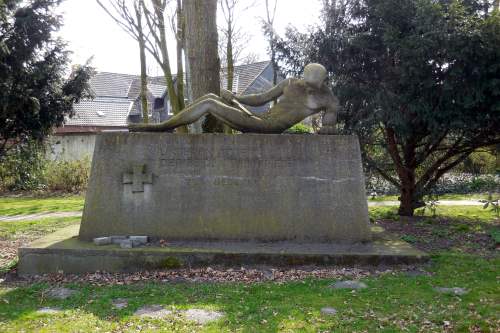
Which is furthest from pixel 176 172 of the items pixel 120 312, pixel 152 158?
pixel 120 312

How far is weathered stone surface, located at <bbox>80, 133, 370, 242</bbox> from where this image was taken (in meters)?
6.89

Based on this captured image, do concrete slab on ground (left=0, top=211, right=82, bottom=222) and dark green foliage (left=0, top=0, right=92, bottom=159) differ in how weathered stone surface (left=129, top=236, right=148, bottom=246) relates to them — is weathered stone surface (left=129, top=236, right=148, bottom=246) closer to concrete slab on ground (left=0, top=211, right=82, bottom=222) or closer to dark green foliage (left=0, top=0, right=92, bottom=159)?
Answer: dark green foliage (left=0, top=0, right=92, bottom=159)

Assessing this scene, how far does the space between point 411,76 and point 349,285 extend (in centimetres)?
501

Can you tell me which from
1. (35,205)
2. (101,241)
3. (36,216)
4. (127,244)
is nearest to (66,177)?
(35,205)

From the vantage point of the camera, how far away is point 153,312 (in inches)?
190

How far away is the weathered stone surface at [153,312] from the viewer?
15.5 ft

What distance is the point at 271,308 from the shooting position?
4875 mm

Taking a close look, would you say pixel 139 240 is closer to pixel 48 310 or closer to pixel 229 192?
pixel 229 192

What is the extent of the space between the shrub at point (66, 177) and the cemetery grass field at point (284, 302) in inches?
487

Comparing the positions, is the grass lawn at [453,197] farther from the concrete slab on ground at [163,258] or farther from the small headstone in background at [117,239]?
the small headstone in background at [117,239]

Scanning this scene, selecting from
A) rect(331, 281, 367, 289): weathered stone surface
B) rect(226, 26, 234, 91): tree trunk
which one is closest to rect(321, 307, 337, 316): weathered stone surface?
rect(331, 281, 367, 289): weathered stone surface

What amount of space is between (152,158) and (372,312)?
3748mm

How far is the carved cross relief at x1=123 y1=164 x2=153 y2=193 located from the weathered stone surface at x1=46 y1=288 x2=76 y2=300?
1734 millimetres

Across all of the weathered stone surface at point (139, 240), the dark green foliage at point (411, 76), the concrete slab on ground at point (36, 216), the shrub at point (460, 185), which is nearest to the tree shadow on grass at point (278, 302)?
the weathered stone surface at point (139, 240)
